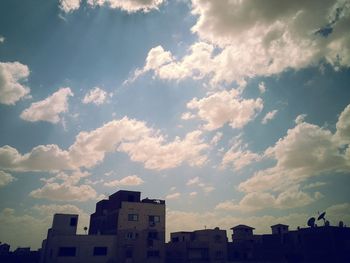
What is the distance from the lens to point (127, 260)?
59.2m

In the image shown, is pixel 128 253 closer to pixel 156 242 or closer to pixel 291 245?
pixel 156 242

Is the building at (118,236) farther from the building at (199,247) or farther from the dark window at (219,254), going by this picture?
the dark window at (219,254)

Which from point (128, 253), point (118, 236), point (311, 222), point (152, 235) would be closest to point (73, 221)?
point (118, 236)

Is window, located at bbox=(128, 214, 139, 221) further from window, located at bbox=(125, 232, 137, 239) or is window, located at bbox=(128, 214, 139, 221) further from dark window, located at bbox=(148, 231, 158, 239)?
dark window, located at bbox=(148, 231, 158, 239)

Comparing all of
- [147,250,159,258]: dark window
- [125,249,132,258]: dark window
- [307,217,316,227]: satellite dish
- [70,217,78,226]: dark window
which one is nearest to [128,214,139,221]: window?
[125,249,132,258]: dark window

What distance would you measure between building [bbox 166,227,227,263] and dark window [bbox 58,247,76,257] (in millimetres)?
24835

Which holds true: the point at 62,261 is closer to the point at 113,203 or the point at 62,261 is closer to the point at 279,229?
the point at 113,203

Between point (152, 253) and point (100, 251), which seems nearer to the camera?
point (100, 251)

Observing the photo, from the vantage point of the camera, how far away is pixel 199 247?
68.1m

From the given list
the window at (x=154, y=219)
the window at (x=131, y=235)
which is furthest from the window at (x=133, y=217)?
the window at (x=154, y=219)

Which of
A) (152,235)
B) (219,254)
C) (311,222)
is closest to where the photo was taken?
(152,235)

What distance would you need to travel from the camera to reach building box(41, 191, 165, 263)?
2184 inches

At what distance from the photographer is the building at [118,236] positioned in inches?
2184

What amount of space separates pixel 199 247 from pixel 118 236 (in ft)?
63.6
